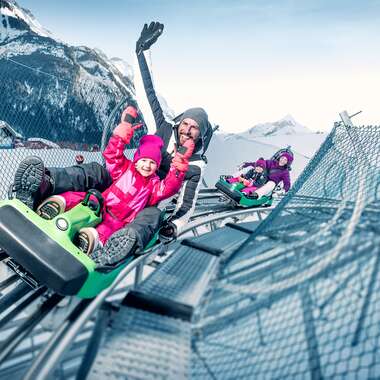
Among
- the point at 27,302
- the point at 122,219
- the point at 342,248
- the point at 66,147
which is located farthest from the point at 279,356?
the point at 66,147

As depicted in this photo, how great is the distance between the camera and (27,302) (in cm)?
175

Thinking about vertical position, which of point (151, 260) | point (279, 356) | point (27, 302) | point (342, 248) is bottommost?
point (27, 302)

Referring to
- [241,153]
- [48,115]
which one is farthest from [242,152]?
[48,115]

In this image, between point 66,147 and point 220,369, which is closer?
point 220,369

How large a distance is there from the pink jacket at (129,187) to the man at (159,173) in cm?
10

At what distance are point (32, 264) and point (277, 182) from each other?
492cm

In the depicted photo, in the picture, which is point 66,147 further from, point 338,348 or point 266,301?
point 338,348

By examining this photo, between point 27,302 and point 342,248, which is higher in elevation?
point 342,248

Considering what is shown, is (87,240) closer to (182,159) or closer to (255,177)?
(182,159)

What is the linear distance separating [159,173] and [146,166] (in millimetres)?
586

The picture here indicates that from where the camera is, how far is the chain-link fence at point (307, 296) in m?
1.03

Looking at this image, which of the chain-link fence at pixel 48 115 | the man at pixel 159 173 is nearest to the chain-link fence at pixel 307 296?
the man at pixel 159 173

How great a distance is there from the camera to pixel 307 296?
1.21 meters

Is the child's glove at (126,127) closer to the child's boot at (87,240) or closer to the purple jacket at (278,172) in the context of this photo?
the child's boot at (87,240)
